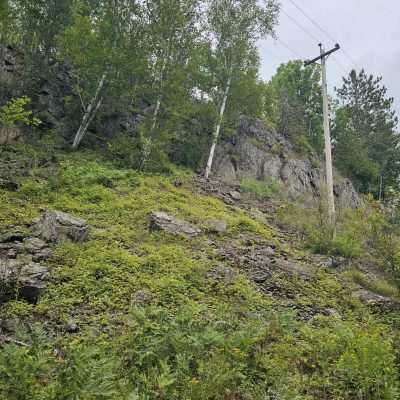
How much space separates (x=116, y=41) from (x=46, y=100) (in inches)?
171

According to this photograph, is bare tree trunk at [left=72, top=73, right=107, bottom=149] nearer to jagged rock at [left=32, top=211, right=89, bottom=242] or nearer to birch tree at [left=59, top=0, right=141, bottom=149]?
birch tree at [left=59, top=0, right=141, bottom=149]

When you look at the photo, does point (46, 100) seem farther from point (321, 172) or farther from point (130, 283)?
point (321, 172)

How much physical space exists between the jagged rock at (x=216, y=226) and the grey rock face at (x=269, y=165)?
26.3 ft

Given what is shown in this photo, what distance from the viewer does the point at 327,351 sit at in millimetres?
5148

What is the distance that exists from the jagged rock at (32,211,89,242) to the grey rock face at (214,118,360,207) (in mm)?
11703

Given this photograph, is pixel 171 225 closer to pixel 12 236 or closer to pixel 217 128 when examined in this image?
pixel 12 236

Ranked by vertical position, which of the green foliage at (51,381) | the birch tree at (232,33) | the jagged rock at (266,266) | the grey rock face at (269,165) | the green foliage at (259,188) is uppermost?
the birch tree at (232,33)

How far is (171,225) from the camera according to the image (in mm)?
9695

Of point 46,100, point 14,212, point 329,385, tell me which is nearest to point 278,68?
point 46,100

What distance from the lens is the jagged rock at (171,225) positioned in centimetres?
938

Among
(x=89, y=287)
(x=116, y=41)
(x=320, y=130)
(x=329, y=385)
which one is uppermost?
(x=320, y=130)

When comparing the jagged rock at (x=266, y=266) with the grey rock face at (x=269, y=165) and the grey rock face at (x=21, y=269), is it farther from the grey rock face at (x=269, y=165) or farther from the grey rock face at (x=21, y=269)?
the grey rock face at (x=269, y=165)

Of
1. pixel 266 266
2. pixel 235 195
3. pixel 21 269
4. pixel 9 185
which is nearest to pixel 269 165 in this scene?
pixel 235 195

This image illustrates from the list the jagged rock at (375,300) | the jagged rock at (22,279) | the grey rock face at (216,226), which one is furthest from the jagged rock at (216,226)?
the jagged rock at (22,279)
